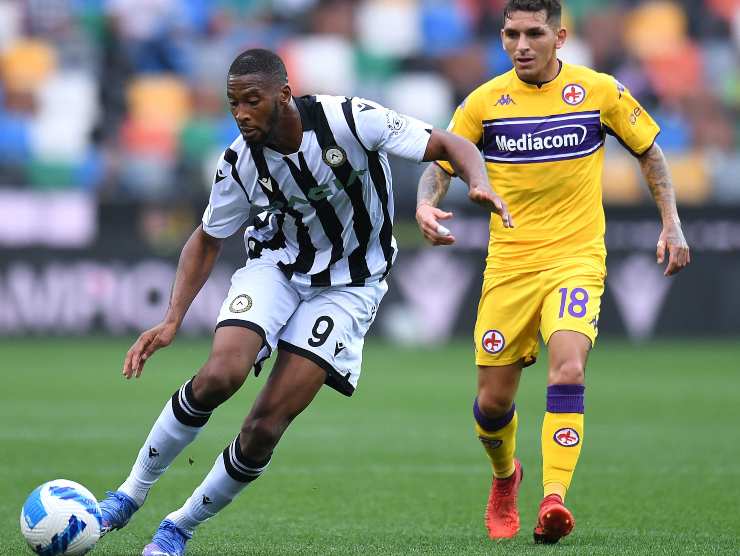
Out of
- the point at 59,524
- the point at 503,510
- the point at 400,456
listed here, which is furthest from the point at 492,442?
the point at 400,456

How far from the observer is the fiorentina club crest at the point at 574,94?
6.36 metres

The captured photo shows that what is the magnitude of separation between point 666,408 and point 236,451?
6.47 meters

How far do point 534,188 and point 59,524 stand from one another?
2.62 metres

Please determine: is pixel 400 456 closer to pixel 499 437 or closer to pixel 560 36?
pixel 499 437

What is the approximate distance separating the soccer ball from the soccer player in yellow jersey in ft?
6.18

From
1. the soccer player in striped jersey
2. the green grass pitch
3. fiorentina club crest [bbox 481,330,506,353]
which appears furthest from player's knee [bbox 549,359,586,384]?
the soccer player in striped jersey

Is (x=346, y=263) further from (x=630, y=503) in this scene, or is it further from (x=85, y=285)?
(x=85, y=285)

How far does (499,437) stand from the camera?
6449 mm

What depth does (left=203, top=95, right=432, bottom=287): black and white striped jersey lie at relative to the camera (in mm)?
5496

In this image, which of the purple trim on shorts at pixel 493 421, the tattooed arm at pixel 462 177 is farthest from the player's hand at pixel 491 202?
the purple trim on shorts at pixel 493 421

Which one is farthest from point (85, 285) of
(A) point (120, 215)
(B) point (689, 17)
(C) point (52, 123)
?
(B) point (689, 17)

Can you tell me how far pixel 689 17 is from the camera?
20.5m

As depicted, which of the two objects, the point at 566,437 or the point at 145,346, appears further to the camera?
the point at 566,437

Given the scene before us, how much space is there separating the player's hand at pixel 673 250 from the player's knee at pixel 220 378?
1.89 m
